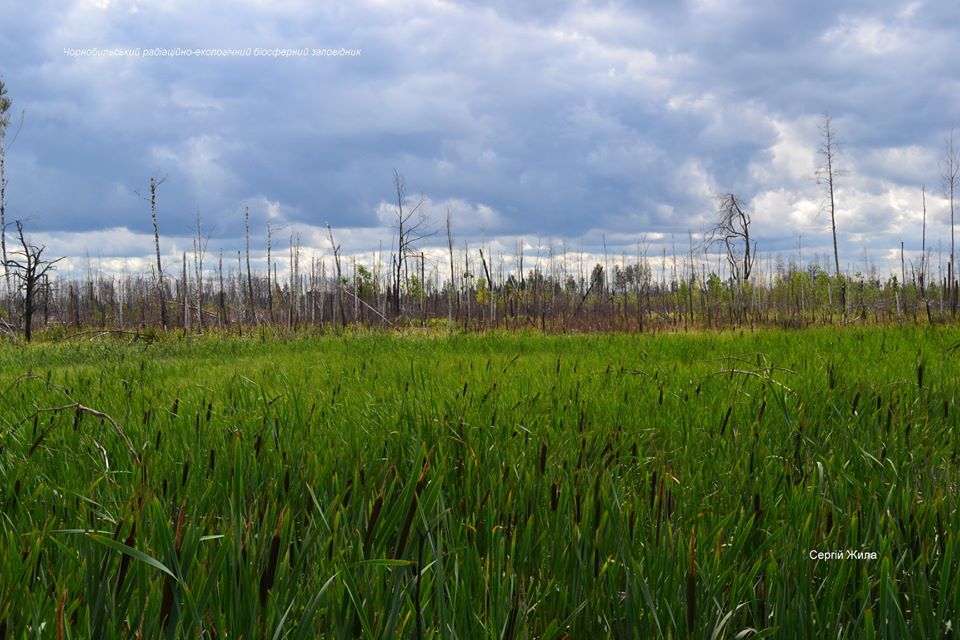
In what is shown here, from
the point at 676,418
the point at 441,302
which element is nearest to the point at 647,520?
the point at 676,418

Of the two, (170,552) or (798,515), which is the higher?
(170,552)

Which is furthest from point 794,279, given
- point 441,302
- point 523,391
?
point 523,391

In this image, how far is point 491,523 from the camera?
4.61 ft

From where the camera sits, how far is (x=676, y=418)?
120 inches

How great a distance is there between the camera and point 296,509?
5.97ft

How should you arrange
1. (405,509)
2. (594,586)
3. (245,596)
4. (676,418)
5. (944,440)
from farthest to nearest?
(676,418), (944,440), (405,509), (594,586), (245,596)

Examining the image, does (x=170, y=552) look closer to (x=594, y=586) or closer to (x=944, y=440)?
(x=594, y=586)

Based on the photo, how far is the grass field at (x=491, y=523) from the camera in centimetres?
105

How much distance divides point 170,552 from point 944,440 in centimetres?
325

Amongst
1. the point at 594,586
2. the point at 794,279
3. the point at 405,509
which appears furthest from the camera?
the point at 794,279

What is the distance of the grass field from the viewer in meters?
1.05

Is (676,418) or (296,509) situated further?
(676,418)

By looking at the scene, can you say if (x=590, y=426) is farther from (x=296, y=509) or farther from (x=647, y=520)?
(x=296, y=509)

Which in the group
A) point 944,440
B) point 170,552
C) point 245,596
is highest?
point 170,552
